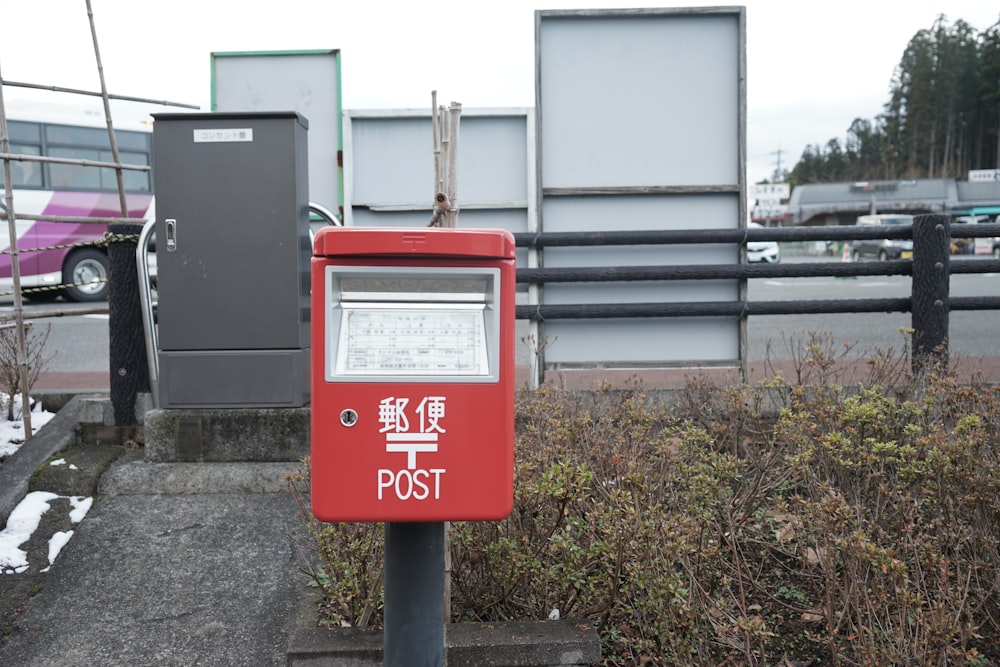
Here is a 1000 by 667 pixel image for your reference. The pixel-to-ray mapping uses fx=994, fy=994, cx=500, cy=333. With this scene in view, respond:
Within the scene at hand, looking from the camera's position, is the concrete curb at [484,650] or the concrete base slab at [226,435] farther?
the concrete base slab at [226,435]

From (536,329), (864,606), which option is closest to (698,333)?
(536,329)

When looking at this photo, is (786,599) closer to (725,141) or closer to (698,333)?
(698,333)

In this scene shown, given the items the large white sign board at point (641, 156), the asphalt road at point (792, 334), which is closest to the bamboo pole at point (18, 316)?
the large white sign board at point (641, 156)

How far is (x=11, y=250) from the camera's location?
223 inches

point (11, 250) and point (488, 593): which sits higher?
point (11, 250)

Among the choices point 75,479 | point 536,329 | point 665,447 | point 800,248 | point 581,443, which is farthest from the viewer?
point 800,248

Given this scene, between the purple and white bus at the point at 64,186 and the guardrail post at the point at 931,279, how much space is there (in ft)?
48.0

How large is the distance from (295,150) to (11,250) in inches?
77.0

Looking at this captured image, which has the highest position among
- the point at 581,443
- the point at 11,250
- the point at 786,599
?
the point at 11,250

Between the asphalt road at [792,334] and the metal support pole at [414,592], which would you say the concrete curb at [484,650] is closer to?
the metal support pole at [414,592]

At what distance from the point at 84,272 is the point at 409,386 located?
19058 millimetres

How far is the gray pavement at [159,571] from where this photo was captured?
11.8ft

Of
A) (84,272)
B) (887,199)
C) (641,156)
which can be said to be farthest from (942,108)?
(641,156)

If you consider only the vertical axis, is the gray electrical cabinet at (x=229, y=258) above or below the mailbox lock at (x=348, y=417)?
above
